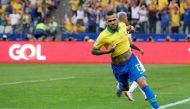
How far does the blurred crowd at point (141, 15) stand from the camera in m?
35.1

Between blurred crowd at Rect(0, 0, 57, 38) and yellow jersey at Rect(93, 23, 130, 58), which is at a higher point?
yellow jersey at Rect(93, 23, 130, 58)

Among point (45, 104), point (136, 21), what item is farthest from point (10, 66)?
point (45, 104)

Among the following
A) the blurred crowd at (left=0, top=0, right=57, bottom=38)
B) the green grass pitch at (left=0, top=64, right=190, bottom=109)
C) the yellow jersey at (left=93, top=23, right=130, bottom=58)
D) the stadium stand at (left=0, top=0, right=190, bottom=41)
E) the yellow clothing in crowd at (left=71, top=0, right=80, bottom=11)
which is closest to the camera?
the yellow jersey at (left=93, top=23, right=130, bottom=58)

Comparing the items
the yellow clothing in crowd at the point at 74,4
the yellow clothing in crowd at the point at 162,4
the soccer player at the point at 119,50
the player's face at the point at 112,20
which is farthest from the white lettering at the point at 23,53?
the player's face at the point at 112,20

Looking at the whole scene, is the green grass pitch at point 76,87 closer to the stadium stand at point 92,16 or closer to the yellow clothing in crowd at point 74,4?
the stadium stand at point 92,16

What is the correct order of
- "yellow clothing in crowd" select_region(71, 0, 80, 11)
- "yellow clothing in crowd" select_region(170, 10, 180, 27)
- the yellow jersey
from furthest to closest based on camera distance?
"yellow clothing in crowd" select_region(71, 0, 80, 11), "yellow clothing in crowd" select_region(170, 10, 180, 27), the yellow jersey

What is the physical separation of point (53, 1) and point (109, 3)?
3.94 m

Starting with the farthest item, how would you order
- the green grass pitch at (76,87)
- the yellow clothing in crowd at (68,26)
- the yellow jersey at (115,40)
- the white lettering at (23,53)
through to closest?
the yellow clothing in crowd at (68,26)
the white lettering at (23,53)
the green grass pitch at (76,87)
the yellow jersey at (115,40)

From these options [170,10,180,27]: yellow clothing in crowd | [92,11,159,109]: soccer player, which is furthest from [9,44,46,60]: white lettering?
[92,11,159,109]: soccer player

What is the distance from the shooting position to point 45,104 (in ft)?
51.1

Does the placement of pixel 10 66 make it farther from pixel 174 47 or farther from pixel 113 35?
pixel 113 35

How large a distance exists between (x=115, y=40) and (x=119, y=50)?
0.29m

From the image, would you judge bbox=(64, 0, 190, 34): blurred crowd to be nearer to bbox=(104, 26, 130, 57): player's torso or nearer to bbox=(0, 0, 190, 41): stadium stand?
bbox=(0, 0, 190, 41): stadium stand

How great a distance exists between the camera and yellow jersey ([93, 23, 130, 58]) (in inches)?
566
